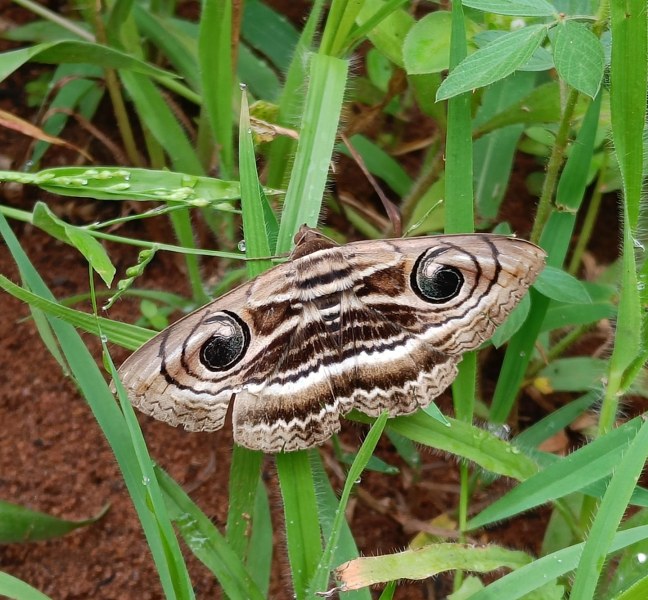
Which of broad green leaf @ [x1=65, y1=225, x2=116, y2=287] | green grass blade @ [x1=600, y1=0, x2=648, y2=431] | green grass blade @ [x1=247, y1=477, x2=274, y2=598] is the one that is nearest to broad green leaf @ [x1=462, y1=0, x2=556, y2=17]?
green grass blade @ [x1=600, y1=0, x2=648, y2=431]

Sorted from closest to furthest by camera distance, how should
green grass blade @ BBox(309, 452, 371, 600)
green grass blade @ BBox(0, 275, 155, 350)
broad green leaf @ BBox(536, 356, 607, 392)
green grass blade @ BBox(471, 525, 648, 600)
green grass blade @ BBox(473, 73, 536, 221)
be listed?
green grass blade @ BBox(471, 525, 648, 600), green grass blade @ BBox(0, 275, 155, 350), green grass blade @ BBox(309, 452, 371, 600), broad green leaf @ BBox(536, 356, 607, 392), green grass blade @ BBox(473, 73, 536, 221)

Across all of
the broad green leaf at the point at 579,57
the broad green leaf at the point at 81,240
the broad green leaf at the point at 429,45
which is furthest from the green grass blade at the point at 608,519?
the broad green leaf at the point at 81,240

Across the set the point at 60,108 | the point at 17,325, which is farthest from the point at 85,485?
the point at 60,108

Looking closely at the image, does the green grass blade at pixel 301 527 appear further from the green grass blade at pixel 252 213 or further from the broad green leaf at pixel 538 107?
the broad green leaf at pixel 538 107

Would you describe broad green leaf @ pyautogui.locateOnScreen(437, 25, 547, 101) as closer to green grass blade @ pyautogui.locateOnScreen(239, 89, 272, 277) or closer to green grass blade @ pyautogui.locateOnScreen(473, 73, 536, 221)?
green grass blade @ pyautogui.locateOnScreen(239, 89, 272, 277)

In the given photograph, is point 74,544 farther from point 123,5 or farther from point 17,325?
point 123,5

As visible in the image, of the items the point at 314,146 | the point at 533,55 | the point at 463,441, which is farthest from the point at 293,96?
the point at 463,441

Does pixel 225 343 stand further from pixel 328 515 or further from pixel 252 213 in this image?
pixel 328 515
